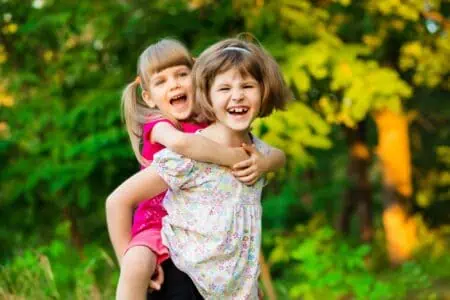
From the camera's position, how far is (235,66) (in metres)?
3.01

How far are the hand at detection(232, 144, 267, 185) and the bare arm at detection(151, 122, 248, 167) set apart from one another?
2 centimetres

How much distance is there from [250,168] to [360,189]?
11.9 meters

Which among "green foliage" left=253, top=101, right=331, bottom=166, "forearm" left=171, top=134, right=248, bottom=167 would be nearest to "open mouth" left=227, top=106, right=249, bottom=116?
"forearm" left=171, top=134, right=248, bottom=167

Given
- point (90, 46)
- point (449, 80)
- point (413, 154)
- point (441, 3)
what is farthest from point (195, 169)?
point (413, 154)

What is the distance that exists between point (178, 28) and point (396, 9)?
77.3 inches

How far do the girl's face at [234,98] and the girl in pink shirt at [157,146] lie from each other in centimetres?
10

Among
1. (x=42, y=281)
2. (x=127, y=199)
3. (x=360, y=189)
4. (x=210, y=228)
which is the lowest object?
(x=360, y=189)

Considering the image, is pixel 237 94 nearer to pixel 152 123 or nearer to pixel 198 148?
pixel 198 148

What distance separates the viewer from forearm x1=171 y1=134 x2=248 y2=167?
296 cm

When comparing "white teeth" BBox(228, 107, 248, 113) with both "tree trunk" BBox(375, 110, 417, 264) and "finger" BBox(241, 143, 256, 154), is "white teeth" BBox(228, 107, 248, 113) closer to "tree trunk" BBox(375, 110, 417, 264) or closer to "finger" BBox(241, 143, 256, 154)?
"finger" BBox(241, 143, 256, 154)

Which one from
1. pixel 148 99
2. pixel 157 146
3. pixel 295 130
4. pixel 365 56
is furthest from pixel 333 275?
pixel 157 146

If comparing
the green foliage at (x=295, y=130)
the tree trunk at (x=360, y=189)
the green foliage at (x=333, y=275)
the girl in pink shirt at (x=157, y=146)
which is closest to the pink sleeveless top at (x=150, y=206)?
the girl in pink shirt at (x=157, y=146)

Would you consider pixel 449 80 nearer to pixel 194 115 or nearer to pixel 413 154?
pixel 413 154

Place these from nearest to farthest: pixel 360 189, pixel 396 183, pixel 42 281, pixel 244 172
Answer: pixel 244 172
pixel 42 281
pixel 396 183
pixel 360 189
